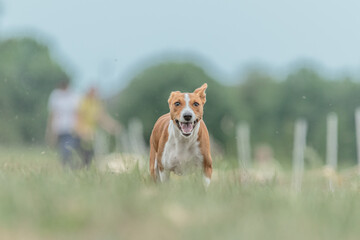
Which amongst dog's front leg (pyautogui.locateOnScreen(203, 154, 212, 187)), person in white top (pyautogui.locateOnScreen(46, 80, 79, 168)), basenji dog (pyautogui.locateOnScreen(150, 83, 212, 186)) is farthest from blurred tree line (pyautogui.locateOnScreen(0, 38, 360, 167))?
dog's front leg (pyautogui.locateOnScreen(203, 154, 212, 187))

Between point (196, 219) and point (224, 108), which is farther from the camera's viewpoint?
point (224, 108)

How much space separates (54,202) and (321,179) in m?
6.66

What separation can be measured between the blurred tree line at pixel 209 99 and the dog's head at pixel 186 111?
3420 centimetres

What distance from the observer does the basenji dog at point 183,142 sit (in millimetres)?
5891

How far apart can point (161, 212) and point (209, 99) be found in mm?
47463

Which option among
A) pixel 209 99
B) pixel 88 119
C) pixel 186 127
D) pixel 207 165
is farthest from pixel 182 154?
pixel 209 99

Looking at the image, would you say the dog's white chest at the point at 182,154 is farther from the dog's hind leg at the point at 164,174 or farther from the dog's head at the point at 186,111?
the dog's head at the point at 186,111

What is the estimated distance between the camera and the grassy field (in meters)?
3.48

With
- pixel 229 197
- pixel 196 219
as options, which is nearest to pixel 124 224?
pixel 196 219

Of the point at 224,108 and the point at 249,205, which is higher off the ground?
the point at 224,108

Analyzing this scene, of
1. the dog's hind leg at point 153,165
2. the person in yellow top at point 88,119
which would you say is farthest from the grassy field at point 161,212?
the person in yellow top at point 88,119

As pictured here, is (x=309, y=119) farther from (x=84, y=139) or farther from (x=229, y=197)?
(x=229, y=197)

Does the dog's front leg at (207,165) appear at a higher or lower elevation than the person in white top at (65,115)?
lower

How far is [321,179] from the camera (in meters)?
9.74
